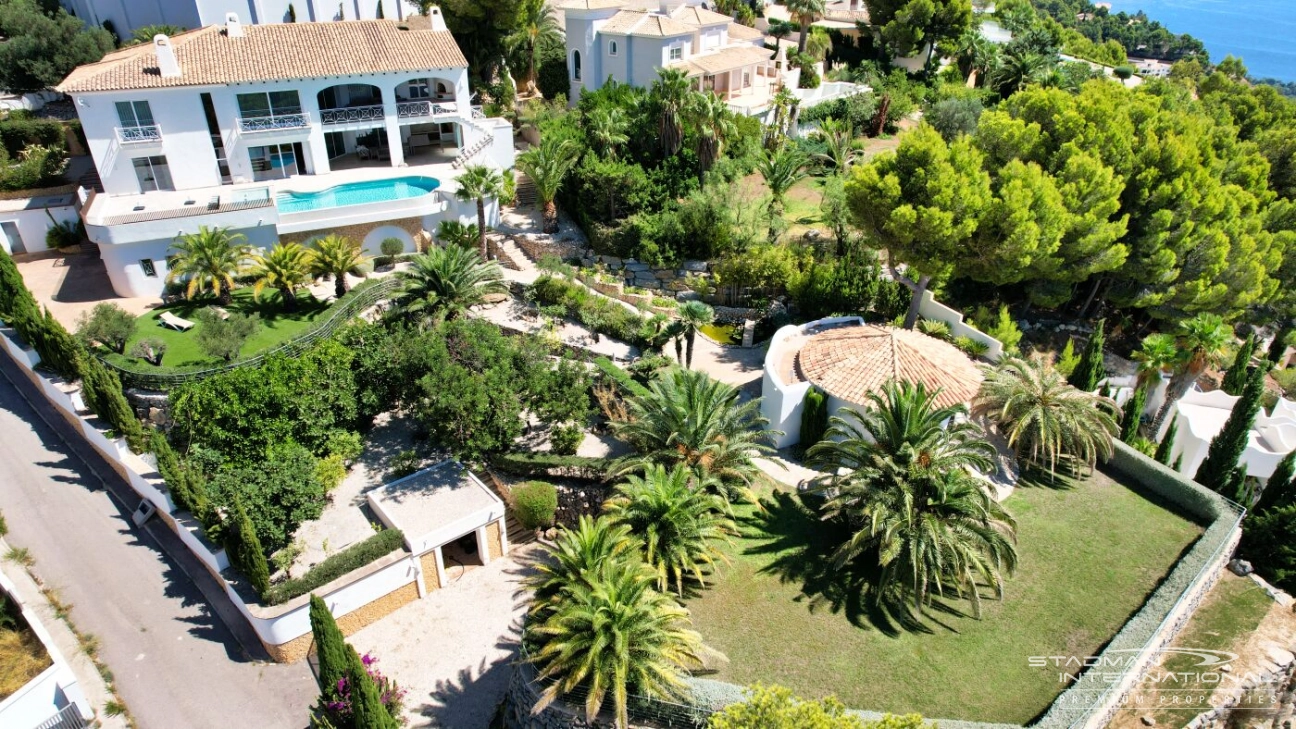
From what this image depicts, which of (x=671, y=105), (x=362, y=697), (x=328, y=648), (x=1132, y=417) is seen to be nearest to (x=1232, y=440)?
(x=1132, y=417)

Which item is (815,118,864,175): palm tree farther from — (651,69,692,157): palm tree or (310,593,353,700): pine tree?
(310,593,353,700): pine tree

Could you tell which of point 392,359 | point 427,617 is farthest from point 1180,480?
point 392,359

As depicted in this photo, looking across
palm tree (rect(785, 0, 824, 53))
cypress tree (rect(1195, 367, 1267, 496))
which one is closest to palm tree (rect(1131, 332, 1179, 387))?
cypress tree (rect(1195, 367, 1267, 496))

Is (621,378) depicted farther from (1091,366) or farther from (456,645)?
(1091,366)

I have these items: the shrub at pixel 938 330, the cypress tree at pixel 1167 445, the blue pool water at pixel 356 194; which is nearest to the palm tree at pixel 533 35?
the blue pool water at pixel 356 194

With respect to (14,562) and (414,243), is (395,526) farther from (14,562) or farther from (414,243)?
(414,243)

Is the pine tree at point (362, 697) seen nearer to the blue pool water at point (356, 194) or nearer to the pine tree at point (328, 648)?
the pine tree at point (328, 648)
